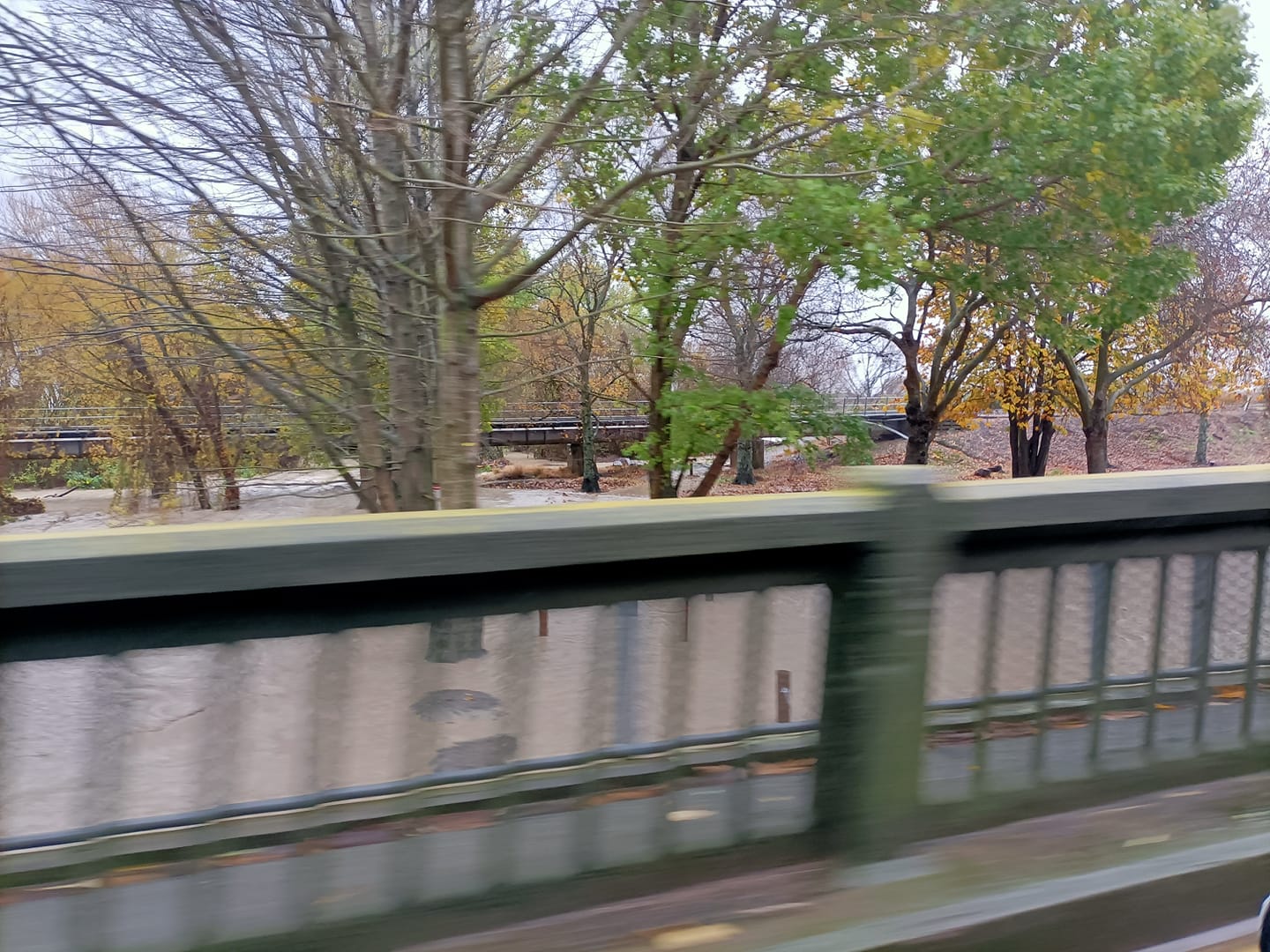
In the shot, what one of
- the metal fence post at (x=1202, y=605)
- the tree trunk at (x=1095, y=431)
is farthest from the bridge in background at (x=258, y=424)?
the metal fence post at (x=1202, y=605)

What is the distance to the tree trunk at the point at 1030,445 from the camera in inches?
1054

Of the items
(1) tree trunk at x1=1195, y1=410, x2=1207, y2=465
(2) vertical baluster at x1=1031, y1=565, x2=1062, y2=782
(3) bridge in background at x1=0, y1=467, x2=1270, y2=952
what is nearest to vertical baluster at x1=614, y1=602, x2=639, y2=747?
(3) bridge in background at x1=0, y1=467, x2=1270, y2=952

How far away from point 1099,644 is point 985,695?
→ 16.6 inches

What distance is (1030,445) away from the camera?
2709 centimetres

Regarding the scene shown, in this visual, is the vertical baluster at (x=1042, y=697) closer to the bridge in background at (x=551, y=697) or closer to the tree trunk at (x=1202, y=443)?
the bridge in background at (x=551, y=697)

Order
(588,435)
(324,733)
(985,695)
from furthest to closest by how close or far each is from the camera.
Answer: (588,435) < (985,695) < (324,733)

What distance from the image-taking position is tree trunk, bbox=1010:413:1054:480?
87.8 ft

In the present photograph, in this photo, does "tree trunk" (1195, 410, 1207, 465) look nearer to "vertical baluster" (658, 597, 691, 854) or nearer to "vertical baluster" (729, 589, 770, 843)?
"vertical baluster" (729, 589, 770, 843)

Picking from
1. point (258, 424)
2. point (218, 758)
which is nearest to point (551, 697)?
point (218, 758)

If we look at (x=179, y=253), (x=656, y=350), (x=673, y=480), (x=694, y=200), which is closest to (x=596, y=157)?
(x=694, y=200)

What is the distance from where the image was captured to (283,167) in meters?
11.4

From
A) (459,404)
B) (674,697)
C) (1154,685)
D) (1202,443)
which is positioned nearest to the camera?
(674,697)

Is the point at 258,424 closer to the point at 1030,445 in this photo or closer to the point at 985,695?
the point at 985,695

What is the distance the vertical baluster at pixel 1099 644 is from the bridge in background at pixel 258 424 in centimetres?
1255
